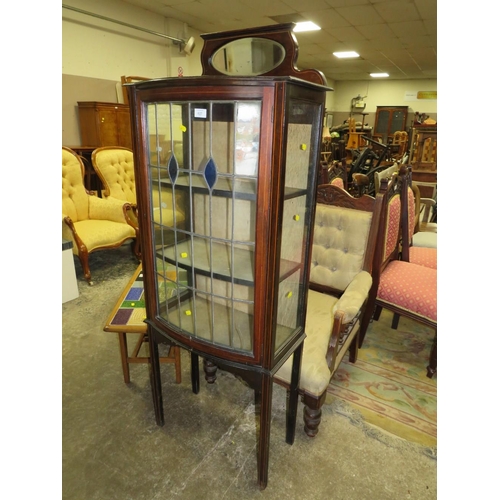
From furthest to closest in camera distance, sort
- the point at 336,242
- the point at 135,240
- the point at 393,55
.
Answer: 1. the point at 393,55
2. the point at 135,240
3. the point at 336,242

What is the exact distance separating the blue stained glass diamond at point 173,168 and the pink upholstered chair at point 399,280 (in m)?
1.23

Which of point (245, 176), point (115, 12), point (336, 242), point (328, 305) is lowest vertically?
point (328, 305)

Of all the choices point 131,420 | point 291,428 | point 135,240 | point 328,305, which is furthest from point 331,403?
point 135,240

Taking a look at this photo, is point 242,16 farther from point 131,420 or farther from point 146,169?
point 131,420

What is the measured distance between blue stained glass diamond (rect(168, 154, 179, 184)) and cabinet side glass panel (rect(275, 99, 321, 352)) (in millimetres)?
354

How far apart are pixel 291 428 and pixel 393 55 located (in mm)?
7978

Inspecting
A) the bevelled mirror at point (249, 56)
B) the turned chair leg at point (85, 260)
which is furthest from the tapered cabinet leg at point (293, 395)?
the turned chair leg at point (85, 260)

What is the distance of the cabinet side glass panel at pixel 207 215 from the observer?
40.5 inches

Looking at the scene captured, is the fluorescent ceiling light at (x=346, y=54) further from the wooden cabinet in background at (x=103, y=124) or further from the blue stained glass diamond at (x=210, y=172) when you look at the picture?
the blue stained glass diamond at (x=210, y=172)

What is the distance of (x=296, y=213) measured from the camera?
118 centimetres

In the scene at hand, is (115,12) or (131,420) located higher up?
(115,12)

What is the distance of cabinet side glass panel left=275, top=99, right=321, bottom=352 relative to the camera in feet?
3.48

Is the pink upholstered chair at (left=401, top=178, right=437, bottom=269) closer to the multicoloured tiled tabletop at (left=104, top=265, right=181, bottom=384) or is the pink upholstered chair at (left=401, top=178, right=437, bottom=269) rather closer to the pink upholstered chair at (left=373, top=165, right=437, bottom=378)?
the pink upholstered chair at (left=373, top=165, right=437, bottom=378)

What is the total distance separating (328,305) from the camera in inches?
72.8
